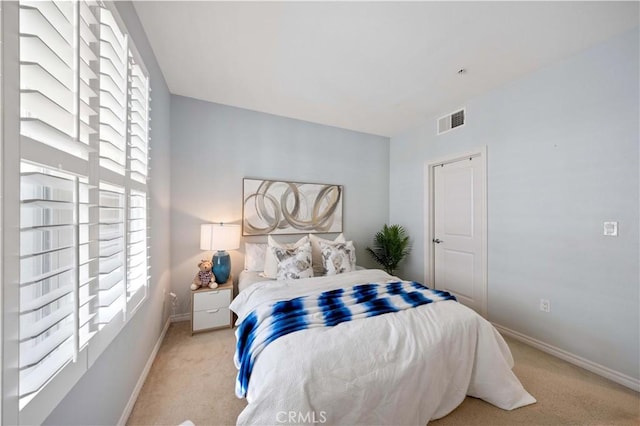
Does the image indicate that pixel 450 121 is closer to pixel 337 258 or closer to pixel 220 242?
pixel 337 258

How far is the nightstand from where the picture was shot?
2457 millimetres

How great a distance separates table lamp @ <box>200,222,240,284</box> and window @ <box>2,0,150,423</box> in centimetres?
126

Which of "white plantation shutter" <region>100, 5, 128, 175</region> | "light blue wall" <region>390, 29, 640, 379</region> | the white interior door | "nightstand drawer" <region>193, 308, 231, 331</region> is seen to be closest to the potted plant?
the white interior door

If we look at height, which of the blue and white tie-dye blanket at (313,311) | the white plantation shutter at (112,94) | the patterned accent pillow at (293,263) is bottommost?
the blue and white tie-dye blanket at (313,311)

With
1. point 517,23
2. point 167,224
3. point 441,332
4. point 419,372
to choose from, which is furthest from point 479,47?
point 167,224

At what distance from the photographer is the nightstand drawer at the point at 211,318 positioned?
2465 millimetres

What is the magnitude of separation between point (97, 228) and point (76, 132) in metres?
0.42

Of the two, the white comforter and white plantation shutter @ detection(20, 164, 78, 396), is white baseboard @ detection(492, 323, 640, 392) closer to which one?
the white comforter

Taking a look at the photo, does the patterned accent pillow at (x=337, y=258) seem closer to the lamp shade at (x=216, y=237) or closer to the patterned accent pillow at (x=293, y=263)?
the patterned accent pillow at (x=293, y=263)

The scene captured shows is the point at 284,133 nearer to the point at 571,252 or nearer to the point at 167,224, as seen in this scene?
the point at 167,224

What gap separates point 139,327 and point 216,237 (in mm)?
1076

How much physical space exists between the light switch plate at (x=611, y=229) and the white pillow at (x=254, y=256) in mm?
3177

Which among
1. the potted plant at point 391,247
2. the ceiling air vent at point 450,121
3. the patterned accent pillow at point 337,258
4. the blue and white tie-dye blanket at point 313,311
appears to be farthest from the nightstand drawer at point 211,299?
the ceiling air vent at point 450,121

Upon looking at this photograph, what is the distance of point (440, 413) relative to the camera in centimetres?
146
